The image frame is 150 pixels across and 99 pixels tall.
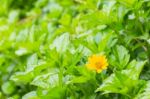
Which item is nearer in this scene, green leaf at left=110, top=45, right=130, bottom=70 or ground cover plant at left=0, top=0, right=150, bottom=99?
ground cover plant at left=0, top=0, right=150, bottom=99

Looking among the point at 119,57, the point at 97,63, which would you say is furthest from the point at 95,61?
the point at 119,57

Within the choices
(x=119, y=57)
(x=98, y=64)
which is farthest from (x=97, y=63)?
(x=119, y=57)

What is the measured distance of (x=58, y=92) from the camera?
165cm

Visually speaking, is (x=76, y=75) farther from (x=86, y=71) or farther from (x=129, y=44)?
(x=129, y=44)

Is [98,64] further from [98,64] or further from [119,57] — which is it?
[119,57]

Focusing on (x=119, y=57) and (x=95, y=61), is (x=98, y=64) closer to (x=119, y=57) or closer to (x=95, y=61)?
(x=95, y=61)

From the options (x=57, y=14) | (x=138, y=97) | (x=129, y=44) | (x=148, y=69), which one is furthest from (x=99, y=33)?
(x=57, y=14)

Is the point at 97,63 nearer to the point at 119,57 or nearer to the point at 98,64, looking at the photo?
the point at 98,64

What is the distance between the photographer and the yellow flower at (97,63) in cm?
163

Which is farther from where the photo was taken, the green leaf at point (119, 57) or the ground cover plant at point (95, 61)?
the green leaf at point (119, 57)

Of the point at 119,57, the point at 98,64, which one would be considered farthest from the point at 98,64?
the point at 119,57

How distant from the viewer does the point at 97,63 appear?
5.36 feet

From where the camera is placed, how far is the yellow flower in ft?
5.33

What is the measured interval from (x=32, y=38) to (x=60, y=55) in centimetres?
62
